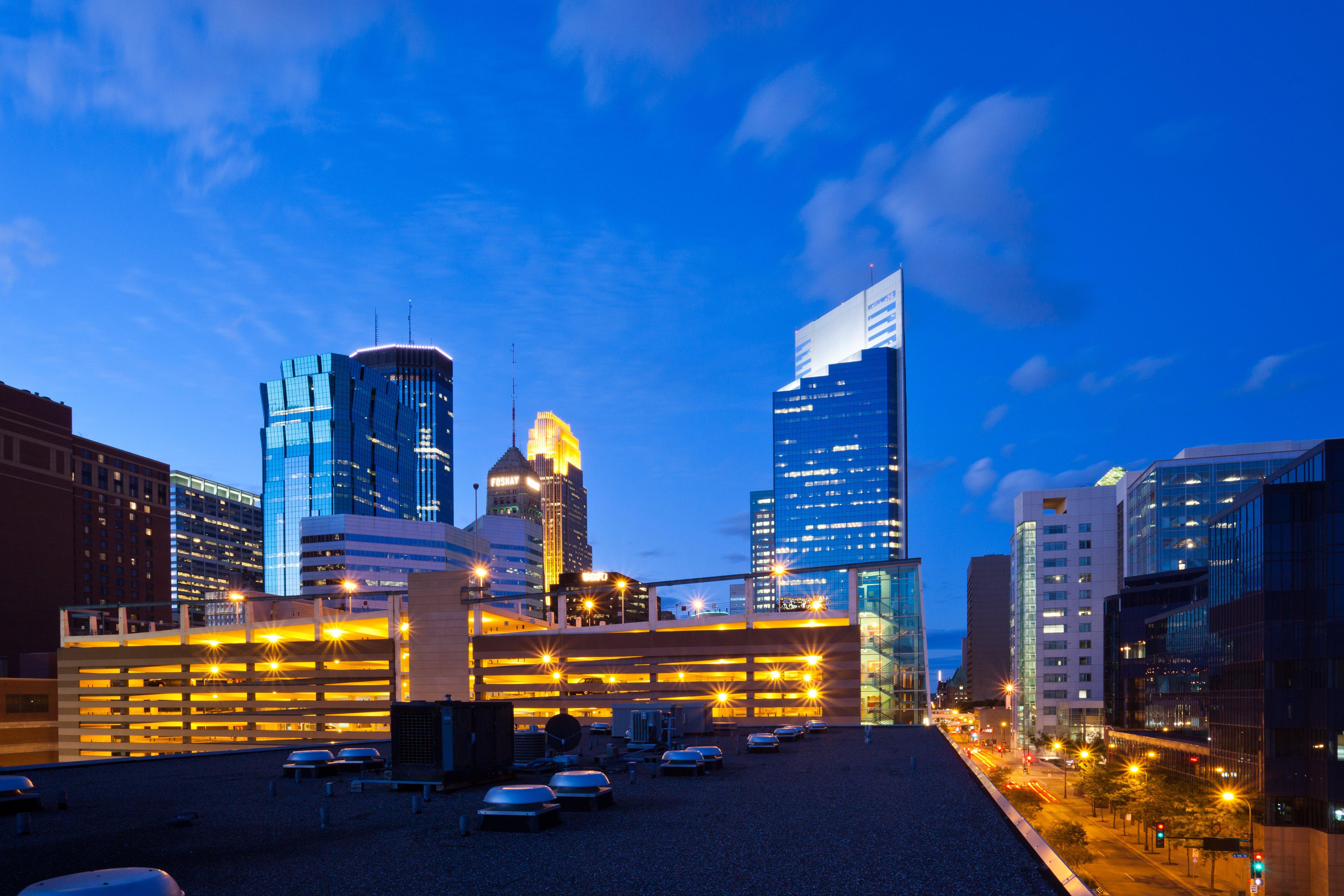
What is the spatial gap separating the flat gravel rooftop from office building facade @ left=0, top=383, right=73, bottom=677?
14561cm

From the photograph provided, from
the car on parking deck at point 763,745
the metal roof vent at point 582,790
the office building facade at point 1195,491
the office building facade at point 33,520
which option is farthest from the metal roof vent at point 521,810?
the office building facade at point 33,520

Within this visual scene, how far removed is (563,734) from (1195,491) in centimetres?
13820

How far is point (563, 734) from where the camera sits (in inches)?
1288

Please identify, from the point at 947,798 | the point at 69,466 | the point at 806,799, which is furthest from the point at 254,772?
the point at 69,466

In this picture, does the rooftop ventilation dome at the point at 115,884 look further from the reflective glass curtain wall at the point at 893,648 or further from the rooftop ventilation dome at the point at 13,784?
the reflective glass curtain wall at the point at 893,648

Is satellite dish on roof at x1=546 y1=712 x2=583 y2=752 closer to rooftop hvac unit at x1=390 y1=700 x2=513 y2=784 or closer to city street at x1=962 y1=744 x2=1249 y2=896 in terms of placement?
rooftop hvac unit at x1=390 y1=700 x2=513 y2=784

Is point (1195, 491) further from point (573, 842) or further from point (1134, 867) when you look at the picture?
point (573, 842)

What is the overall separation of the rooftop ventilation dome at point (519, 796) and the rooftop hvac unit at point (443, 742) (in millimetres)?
5289

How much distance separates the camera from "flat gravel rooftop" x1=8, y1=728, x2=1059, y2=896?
44.2ft

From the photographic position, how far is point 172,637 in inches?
4213

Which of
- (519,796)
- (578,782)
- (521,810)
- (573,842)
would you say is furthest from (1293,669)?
(573,842)

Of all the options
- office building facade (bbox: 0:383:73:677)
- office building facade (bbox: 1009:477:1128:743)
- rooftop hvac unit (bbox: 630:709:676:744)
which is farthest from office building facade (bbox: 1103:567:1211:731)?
office building facade (bbox: 0:383:73:677)

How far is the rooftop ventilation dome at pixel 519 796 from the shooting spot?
60.5 ft

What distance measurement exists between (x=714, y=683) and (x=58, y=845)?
7346 centimetres
